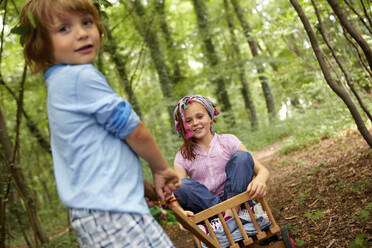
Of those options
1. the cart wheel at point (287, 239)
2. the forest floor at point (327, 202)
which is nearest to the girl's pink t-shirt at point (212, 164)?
the cart wheel at point (287, 239)

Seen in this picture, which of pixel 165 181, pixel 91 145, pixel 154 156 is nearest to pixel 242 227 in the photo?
pixel 165 181

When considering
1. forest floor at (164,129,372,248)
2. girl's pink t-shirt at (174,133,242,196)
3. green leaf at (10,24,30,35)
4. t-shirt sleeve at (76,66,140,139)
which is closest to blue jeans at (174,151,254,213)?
girl's pink t-shirt at (174,133,242,196)

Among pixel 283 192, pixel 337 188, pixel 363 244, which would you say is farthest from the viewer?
pixel 283 192

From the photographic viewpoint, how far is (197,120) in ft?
9.67

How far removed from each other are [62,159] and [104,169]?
0.66ft

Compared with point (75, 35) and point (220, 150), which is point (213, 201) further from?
point (75, 35)

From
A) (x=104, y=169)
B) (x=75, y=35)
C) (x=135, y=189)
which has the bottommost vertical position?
(x=135, y=189)

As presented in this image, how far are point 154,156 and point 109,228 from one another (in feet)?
1.09

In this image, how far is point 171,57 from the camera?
35.8 ft

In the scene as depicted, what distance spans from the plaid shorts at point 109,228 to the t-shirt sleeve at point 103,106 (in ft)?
1.05

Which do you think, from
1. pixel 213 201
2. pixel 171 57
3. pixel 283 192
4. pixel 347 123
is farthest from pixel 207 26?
pixel 213 201

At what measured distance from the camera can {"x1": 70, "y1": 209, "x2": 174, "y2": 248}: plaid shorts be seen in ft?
4.28

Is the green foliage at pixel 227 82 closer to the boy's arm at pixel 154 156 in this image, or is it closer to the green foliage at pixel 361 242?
the green foliage at pixel 361 242

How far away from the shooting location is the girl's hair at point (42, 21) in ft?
4.50
